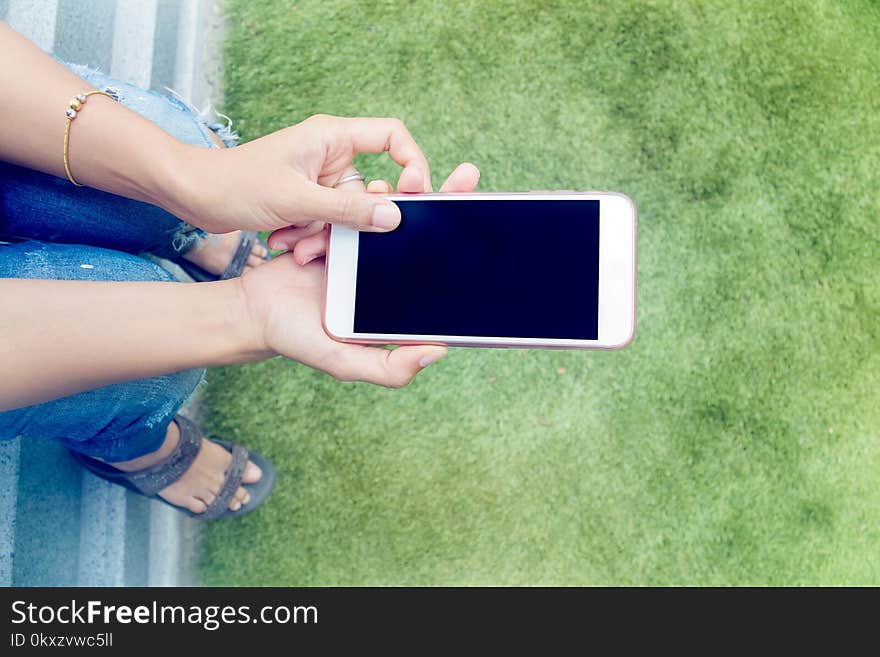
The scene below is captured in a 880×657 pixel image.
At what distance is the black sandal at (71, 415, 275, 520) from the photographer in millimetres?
1260

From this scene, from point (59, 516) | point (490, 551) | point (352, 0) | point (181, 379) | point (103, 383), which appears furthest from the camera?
point (352, 0)

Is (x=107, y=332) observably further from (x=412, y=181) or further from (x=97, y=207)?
(x=412, y=181)

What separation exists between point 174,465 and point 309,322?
0.51 m

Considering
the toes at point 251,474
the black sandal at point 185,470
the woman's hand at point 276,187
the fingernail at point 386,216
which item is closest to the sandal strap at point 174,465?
the black sandal at point 185,470

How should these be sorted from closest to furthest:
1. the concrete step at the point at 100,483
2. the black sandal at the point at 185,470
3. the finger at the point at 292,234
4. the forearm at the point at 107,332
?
1. the forearm at the point at 107,332
2. the finger at the point at 292,234
3. the concrete step at the point at 100,483
4. the black sandal at the point at 185,470

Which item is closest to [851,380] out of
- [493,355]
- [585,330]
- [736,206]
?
[736,206]

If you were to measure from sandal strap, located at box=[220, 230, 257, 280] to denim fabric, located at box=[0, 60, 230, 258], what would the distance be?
0.24 metres

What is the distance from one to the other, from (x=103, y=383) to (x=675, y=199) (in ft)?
3.97

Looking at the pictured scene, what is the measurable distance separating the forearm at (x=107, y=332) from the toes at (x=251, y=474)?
49cm

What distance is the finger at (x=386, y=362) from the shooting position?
972 mm

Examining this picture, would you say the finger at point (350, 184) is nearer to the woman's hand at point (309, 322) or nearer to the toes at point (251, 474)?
the woman's hand at point (309, 322)

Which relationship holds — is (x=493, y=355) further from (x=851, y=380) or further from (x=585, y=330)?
(x=851, y=380)

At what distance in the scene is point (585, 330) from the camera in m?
0.95

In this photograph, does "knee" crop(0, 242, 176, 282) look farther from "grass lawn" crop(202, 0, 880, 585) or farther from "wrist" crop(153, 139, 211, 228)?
"grass lawn" crop(202, 0, 880, 585)
